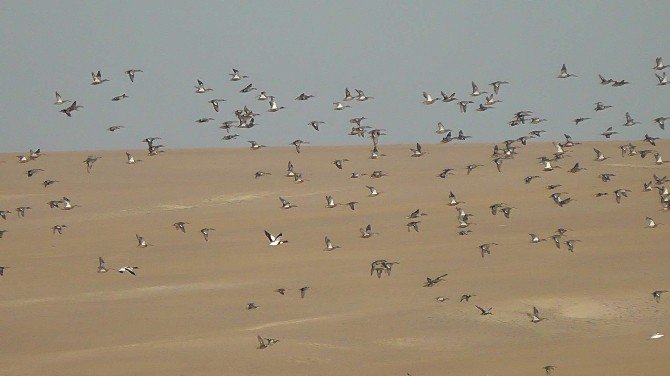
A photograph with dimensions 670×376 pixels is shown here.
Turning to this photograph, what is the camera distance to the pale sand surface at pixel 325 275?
4647 cm

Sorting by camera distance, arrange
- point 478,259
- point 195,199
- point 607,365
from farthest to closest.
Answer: point 195,199 < point 478,259 < point 607,365

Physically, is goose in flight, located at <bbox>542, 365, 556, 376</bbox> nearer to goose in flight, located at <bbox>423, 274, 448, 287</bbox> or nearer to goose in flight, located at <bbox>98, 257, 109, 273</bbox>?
goose in flight, located at <bbox>423, 274, 448, 287</bbox>

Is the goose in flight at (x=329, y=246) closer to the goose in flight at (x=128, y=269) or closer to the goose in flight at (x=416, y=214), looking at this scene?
the goose in flight at (x=416, y=214)

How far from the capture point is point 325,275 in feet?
181

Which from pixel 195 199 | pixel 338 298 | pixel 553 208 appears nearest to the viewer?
pixel 338 298

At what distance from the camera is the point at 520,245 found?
191ft

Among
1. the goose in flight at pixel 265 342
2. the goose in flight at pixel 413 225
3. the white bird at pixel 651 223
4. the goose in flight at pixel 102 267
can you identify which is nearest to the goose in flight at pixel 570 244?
the white bird at pixel 651 223

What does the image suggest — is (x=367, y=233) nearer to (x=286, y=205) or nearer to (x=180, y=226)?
(x=286, y=205)

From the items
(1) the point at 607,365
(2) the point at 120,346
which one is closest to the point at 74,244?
(2) the point at 120,346

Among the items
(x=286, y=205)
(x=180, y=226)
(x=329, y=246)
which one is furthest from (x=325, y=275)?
(x=286, y=205)

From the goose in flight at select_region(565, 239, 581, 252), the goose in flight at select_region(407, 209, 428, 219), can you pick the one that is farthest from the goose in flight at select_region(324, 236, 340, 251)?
the goose in flight at select_region(565, 239, 581, 252)

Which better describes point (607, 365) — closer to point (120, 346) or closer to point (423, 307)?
point (423, 307)

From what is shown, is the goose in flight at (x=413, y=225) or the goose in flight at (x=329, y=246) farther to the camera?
the goose in flight at (x=413, y=225)

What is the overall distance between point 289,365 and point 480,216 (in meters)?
20.0
